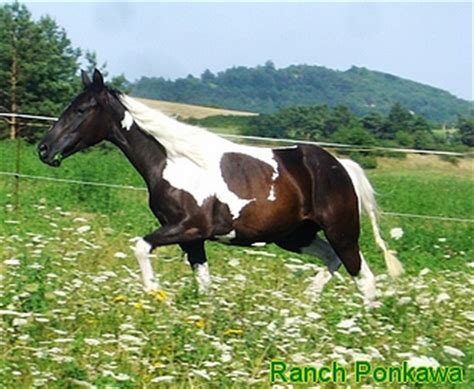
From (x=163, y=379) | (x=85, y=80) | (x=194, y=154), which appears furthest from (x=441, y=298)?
(x=85, y=80)

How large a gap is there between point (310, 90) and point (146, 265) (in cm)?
7279

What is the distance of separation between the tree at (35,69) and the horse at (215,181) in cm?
2074

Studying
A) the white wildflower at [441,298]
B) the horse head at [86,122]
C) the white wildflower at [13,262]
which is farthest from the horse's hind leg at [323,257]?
the white wildflower at [13,262]

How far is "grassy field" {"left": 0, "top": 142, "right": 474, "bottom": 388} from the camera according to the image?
5086mm

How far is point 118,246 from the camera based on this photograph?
31.5ft

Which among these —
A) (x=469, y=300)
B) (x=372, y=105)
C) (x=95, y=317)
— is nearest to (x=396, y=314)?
(x=469, y=300)

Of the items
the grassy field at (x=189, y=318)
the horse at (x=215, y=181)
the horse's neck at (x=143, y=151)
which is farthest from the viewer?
the horse's neck at (x=143, y=151)

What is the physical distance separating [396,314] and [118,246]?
3645 mm

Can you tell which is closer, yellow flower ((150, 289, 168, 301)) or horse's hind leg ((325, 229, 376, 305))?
yellow flower ((150, 289, 168, 301))

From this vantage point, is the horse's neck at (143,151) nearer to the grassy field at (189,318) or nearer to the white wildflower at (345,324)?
the grassy field at (189,318)

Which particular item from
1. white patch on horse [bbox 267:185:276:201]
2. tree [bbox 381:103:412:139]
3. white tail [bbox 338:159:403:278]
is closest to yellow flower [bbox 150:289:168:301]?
white patch on horse [bbox 267:185:276:201]

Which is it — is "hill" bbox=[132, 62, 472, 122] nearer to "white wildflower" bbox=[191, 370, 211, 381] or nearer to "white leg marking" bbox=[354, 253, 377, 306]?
"white leg marking" bbox=[354, 253, 377, 306]

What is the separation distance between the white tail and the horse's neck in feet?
5.12

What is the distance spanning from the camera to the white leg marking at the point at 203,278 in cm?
722
